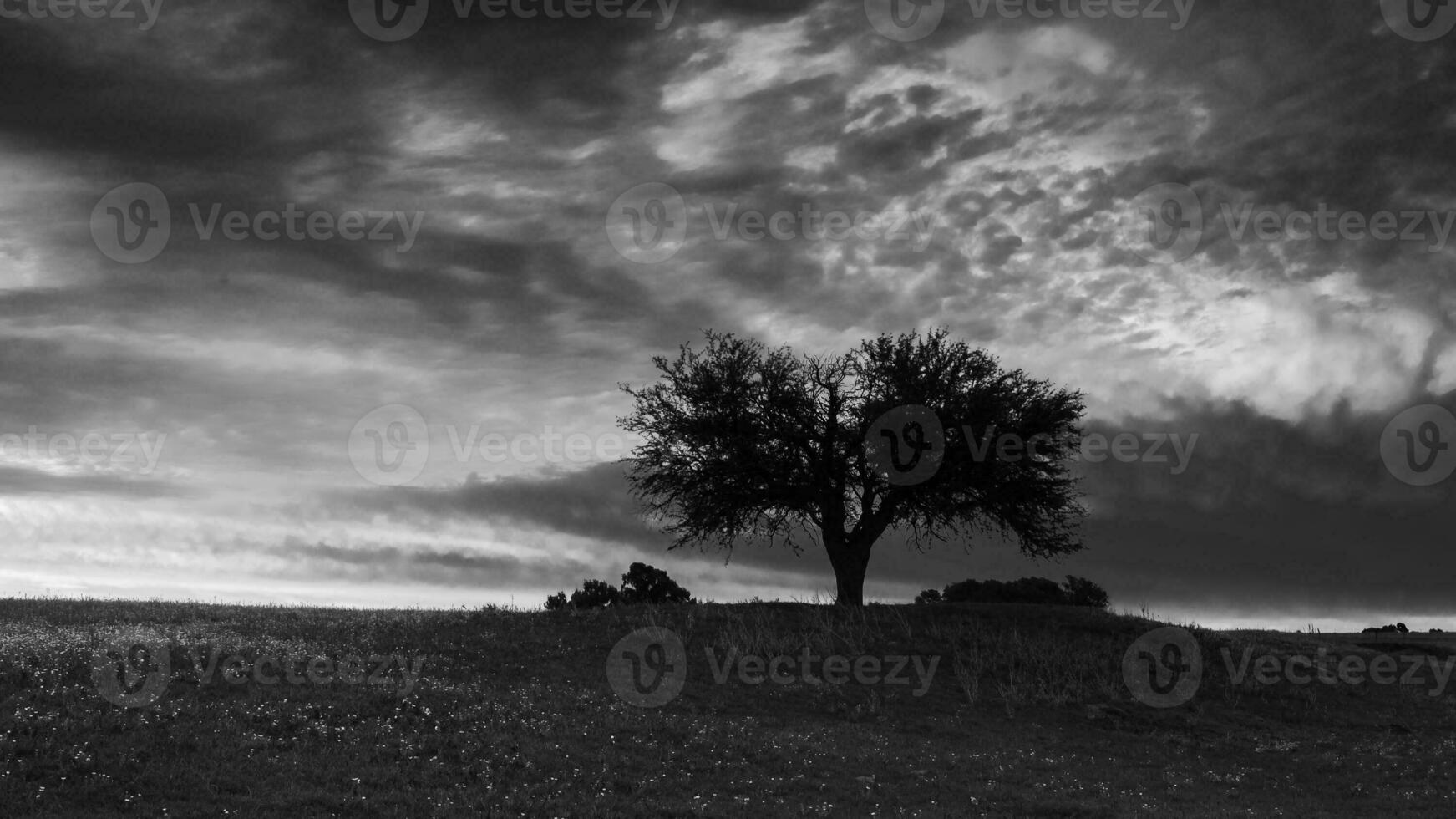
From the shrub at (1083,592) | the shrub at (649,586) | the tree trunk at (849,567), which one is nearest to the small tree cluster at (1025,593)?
the shrub at (1083,592)

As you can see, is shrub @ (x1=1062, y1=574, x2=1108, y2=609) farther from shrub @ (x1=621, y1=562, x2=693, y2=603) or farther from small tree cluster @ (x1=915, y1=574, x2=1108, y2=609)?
shrub @ (x1=621, y1=562, x2=693, y2=603)

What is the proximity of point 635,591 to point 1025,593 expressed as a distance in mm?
24937

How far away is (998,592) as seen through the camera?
7181 centimetres

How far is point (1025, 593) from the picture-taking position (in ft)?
239

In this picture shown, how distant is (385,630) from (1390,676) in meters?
34.3

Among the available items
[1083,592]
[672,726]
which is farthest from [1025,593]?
[672,726]

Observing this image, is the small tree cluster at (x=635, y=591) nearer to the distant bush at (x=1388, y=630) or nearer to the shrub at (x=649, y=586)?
the shrub at (x=649, y=586)

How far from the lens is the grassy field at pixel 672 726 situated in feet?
68.3

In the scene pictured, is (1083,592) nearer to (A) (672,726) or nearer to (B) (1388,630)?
(B) (1388,630)

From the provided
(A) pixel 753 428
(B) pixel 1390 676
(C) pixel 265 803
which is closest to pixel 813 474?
(A) pixel 753 428

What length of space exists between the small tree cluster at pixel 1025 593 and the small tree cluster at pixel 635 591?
54.2 ft

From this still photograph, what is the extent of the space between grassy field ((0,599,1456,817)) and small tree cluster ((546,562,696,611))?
23471mm

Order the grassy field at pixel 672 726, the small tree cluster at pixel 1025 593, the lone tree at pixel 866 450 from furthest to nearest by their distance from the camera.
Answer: the small tree cluster at pixel 1025 593, the lone tree at pixel 866 450, the grassy field at pixel 672 726

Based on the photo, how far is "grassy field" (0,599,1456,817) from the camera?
20828mm
